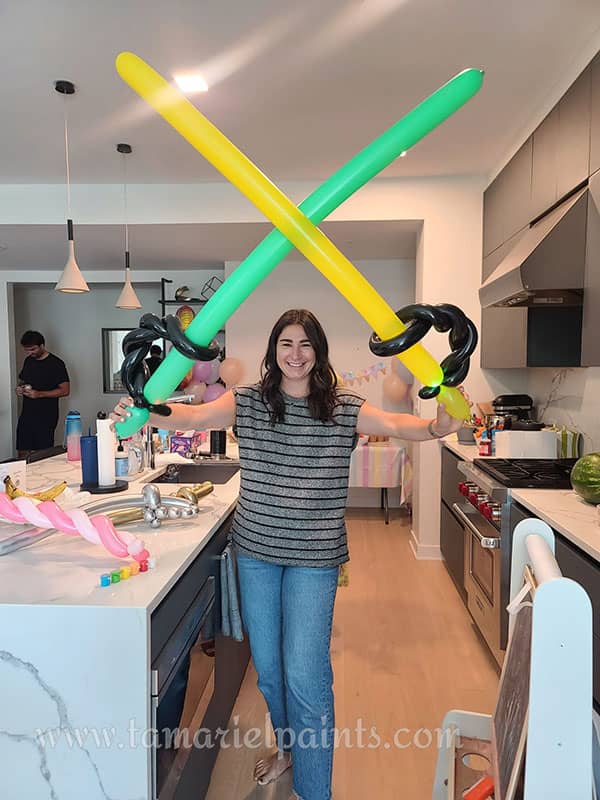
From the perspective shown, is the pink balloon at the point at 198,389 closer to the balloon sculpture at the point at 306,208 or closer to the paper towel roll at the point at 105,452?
the paper towel roll at the point at 105,452

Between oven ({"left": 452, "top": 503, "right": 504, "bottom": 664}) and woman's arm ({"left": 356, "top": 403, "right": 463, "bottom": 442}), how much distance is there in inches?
40.8

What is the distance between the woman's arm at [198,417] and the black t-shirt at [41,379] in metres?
4.69

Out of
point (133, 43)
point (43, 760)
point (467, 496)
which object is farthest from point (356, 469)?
point (43, 760)

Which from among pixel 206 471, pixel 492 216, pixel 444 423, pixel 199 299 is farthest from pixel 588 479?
pixel 199 299

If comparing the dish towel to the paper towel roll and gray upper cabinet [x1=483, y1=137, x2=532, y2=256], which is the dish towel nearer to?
the paper towel roll

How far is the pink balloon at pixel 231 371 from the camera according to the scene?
5.04m

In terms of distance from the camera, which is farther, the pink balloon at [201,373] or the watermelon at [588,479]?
the pink balloon at [201,373]

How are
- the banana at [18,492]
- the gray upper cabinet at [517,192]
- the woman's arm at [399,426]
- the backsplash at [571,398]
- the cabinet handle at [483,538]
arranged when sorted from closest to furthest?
1. the woman's arm at [399,426]
2. the banana at [18,492]
3. the cabinet handle at [483,538]
4. the backsplash at [571,398]
5. the gray upper cabinet at [517,192]

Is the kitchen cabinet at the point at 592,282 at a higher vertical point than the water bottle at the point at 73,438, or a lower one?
higher

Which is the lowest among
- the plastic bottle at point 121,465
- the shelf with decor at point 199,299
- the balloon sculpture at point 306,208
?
the plastic bottle at point 121,465

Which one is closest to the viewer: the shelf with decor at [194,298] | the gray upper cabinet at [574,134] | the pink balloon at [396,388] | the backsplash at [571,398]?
the gray upper cabinet at [574,134]

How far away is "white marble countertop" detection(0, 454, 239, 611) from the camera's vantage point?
1.06m

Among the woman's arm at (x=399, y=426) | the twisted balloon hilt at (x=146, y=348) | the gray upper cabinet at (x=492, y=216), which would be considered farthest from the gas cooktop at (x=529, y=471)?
the twisted balloon hilt at (x=146, y=348)

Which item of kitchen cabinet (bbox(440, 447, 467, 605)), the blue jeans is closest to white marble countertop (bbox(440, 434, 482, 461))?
kitchen cabinet (bbox(440, 447, 467, 605))
